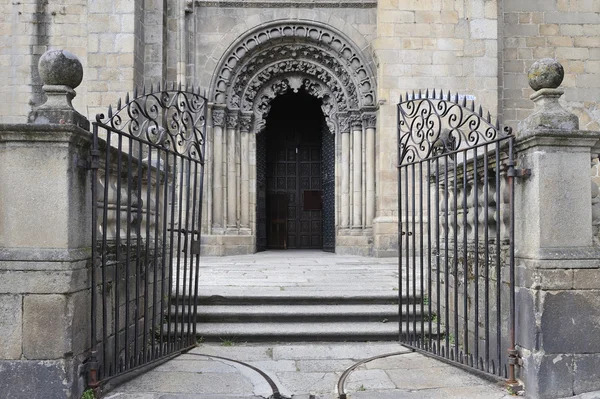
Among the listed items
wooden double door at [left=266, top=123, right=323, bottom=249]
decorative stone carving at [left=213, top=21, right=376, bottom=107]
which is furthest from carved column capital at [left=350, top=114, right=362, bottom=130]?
wooden double door at [left=266, top=123, right=323, bottom=249]

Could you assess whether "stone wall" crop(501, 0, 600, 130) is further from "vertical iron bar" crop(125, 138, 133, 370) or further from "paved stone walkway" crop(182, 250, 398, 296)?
"vertical iron bar" crop(125, 138, 133, 370)

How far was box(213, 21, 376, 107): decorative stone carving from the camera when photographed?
410 inches

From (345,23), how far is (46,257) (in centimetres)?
881

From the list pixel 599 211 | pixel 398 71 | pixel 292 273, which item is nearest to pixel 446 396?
pixel 599 211

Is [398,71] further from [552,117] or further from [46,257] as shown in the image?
[46,257]

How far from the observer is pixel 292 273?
6.93 m

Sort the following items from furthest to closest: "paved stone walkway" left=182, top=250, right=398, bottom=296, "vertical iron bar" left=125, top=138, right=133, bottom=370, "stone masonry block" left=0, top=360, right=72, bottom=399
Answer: "paved stone walkway" left=182, top=250, right=398, bottom=296, "vertical iron bar" left=125, top=138, right=133, bottom=370, "stone masonry block" left=0, top=360, right=72, bottom=399

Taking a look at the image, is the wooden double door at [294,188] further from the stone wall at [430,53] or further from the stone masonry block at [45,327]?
the stone masonry block at [45,327]

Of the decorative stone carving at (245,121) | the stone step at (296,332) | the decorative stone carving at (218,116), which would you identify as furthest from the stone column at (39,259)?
the decorative stone carving at (245,121)

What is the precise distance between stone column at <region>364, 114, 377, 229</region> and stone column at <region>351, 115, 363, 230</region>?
161 millimetres

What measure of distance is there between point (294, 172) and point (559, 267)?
10.6 metres

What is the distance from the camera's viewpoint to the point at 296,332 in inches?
181

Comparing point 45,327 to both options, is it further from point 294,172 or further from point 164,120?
point 294,172

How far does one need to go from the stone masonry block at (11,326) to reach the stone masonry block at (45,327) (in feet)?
0.11
